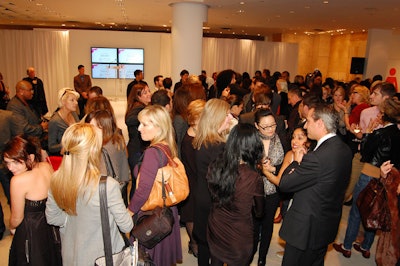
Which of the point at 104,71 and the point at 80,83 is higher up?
the point at 104,71

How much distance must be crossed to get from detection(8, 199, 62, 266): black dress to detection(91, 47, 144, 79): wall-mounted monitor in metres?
13.1

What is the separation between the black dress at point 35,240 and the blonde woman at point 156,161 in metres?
0.69

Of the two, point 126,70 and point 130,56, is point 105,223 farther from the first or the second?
point 130,56

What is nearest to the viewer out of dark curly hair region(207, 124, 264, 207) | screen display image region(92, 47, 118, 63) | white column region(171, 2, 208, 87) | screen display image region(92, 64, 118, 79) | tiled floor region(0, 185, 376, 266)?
dark curly hair region(207, 124, 264, 207)

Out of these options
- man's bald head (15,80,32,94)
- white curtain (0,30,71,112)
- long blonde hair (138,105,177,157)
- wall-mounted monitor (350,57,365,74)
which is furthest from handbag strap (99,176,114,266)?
wall-mounted monitor (350,57,365,74)

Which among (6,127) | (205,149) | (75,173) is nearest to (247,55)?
(6,127)

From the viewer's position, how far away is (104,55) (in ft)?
48.6

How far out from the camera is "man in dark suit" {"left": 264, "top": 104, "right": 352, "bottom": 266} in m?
2.28

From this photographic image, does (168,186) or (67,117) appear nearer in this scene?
(168,186)

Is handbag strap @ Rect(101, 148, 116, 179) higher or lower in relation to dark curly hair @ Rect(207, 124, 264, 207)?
lower

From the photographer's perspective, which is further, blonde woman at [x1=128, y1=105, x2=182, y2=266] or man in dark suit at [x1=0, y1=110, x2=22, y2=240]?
man in dark suit at [x1=0, y1=110, x2=22, y2=240]

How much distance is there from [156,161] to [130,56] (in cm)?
1358

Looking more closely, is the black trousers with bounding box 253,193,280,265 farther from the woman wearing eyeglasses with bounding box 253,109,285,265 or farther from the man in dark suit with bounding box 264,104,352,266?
the man in dark suit with bounding box 264,104,352,266

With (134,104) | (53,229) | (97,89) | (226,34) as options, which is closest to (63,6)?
(97,89)
